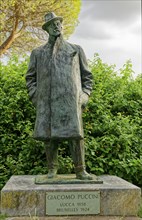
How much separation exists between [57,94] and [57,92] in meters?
0.02

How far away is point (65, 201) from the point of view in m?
4.29

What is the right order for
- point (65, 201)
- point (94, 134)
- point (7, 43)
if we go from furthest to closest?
point (7, 43) < point (94, 134) < point (65, 201)

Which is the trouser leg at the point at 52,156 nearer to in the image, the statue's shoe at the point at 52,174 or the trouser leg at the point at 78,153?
the statue's shoe at the point at 52,174

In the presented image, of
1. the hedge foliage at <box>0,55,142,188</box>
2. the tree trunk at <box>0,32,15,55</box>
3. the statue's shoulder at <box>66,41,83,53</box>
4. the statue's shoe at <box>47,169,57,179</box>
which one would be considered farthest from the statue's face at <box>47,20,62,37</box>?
→ the tree trunk at <box>0,32,15,55</box>

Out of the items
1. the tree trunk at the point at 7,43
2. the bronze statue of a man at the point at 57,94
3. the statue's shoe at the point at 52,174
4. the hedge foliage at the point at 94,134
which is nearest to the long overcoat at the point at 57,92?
the bronze statue of a man at the point at 57,94

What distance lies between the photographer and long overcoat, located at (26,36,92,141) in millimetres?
4574

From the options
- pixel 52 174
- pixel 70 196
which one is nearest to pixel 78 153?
pixel 52 174

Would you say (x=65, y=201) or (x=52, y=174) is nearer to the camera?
(x=65, y=201)

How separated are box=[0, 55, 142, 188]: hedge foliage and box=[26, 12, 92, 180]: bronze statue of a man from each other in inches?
60.5

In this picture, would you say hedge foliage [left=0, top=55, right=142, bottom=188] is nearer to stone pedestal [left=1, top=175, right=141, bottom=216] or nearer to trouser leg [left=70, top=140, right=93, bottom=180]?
trouser leg [left=70, top=140, right=93, bottom=180]

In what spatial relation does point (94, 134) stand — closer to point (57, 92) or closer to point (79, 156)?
point (79, 156)

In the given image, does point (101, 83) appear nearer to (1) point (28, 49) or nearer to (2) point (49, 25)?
(2) point (49, 25)

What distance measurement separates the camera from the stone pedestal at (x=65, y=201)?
4.29 metres

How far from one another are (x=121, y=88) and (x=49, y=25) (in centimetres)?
384
